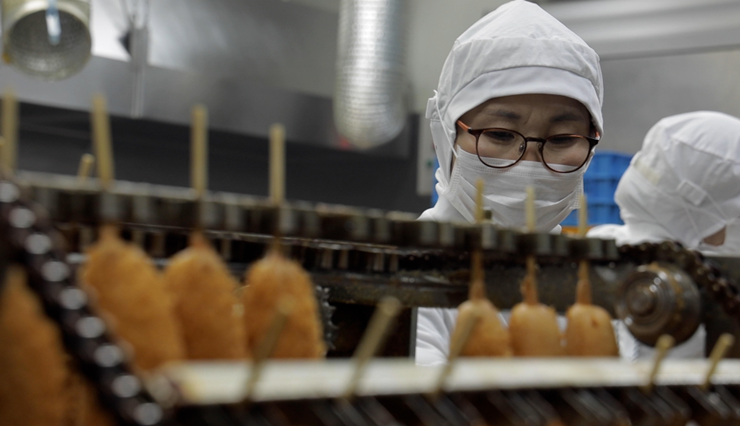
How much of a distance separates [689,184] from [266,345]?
291 centimetres

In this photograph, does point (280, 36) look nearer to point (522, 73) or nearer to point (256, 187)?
point (256, 187)

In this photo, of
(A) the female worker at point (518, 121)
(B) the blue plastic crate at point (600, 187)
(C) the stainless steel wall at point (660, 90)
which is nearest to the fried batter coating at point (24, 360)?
(A) the female worker at point (518, 121)

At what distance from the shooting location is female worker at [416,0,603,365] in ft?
6.21

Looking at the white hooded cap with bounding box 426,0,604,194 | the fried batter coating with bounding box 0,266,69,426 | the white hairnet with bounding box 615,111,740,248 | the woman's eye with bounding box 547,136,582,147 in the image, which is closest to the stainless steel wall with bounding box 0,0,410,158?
the white hairnet with bounding box 615,111,740,248

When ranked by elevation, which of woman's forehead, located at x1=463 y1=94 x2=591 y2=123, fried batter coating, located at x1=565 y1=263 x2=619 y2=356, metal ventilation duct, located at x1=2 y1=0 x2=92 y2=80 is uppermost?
metal ventilation duct, located at x1=2 y1=0 x2=92 y2=80

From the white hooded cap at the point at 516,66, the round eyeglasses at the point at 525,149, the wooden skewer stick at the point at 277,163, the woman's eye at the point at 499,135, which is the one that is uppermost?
the white hooded cap at the point at 516,66

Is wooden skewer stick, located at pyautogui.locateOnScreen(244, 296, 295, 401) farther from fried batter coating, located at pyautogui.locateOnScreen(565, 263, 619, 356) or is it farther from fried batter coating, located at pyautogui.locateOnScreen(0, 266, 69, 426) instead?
fried batter coating, located at pyautogui.locateOnScreen(565, 263, 619, 356)

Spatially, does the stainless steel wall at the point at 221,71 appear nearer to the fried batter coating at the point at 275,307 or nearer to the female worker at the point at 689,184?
the female worker at the point at 689,184

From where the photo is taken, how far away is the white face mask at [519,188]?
189cm

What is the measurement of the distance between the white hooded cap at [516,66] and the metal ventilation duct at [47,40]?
5.18 ft

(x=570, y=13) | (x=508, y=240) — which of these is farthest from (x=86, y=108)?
(x=508, y=240)

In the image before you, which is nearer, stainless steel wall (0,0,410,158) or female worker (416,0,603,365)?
female worker (416,0,603,365)

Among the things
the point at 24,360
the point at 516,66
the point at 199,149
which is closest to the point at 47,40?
the point at 516,66

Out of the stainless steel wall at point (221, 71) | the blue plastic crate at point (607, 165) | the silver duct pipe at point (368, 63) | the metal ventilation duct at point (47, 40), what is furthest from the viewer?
the silver duct pipe at point (368, 63)
